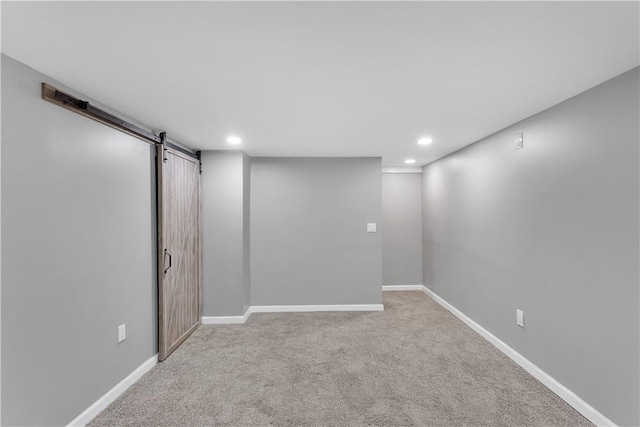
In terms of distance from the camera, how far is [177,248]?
9.94 ft

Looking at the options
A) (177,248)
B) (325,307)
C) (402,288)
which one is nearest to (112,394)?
(177,248)

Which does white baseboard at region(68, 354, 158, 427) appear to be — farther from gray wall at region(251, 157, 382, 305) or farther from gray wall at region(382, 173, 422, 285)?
gray wall at region(382, 173, 422, 285)

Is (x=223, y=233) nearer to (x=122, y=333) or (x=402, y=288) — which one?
(x=122, y=333)

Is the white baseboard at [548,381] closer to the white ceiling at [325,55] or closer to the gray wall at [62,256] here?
the white ceiling at [325,55]

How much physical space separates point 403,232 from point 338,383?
3373 millimetres

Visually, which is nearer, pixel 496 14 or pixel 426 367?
pixel 496 14

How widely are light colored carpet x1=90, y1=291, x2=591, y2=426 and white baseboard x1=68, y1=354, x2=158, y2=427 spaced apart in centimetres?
5

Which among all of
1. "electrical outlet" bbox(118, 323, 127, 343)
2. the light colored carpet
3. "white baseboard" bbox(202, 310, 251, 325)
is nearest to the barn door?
"white baseboard" bbox(202, 310, 251, 325)

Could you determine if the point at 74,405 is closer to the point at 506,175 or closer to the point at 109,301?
the point at 109,301

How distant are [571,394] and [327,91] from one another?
2837mm

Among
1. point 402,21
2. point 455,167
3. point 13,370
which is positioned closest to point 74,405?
point 13,370

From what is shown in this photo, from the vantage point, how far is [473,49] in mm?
1377

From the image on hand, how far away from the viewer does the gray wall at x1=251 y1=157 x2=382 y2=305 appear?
13.4ft

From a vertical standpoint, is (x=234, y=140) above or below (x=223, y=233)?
above
